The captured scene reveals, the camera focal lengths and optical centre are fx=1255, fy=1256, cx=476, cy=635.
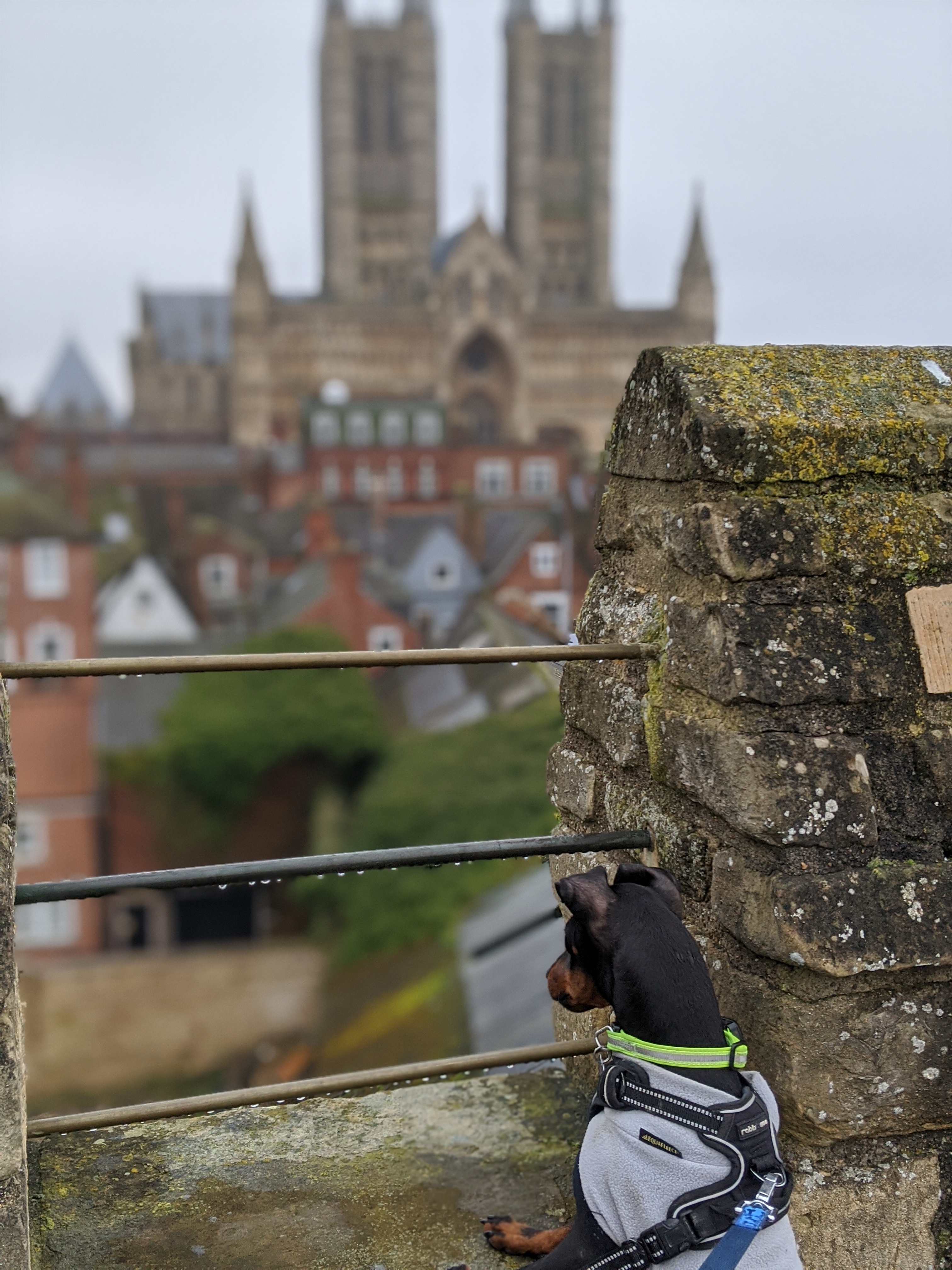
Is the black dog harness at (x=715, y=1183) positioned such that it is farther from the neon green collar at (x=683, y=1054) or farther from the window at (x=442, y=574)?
the window at (x=442, y=574)

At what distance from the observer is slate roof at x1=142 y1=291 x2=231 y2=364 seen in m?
83.4

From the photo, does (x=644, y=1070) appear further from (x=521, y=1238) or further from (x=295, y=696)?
(x=295, y=696)

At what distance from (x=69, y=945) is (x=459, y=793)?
995 centimetres

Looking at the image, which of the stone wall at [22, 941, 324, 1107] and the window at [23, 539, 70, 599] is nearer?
the stone wall at [22, 941, 324, 1107]

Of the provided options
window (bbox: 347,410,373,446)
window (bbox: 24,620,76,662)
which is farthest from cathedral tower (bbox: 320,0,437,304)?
window (bbox: 24,620,76,662)

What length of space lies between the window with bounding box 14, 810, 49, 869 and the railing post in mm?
28550

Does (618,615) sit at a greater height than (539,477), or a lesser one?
greater

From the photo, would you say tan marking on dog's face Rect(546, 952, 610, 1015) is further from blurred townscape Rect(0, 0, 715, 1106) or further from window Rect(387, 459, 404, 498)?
window Rect(387, 459, 404, 498)

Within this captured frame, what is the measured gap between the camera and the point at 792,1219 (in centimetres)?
226

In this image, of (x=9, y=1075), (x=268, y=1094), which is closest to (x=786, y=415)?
(x=268, y=1094)

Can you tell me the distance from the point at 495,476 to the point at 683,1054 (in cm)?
5026

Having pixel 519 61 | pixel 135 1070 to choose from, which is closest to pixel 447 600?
pixel 135 1070

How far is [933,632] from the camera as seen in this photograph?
2338mm

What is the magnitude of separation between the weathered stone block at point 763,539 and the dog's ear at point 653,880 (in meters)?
0.55
